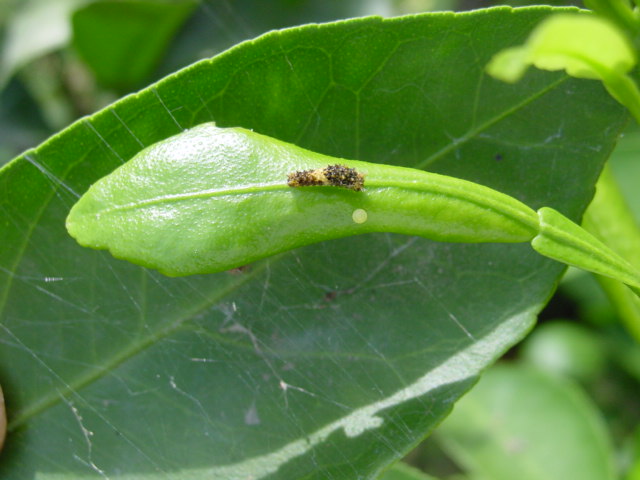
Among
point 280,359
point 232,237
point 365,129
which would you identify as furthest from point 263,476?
point 365,129

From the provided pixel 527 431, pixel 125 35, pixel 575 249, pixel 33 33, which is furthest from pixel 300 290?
pixel 33 33

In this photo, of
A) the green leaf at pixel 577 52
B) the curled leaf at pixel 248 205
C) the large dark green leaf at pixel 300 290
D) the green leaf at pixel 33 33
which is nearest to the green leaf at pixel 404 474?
the large dark green leaf at pixel 300 290

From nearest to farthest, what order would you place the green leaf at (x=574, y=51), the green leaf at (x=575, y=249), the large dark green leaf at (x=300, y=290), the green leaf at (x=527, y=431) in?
the green leaf at (x=574, y=51)
the green leaf at (x=575, y=249)
the large dark green leaf at (x=300, y=290)
the green leaf at (x=527, y=431)

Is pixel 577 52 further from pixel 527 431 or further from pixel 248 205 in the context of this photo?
pixel 527 431

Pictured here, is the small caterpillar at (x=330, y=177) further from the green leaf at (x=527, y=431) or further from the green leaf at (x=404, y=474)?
the green leaf at (x=527, y=431)

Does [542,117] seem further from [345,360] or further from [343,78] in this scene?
[345,360]

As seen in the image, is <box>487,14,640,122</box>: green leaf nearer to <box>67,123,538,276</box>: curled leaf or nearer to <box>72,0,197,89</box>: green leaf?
<box>67,123,538,276</box>: curled leaf

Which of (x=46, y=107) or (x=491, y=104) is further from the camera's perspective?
(x=46, y=107)
